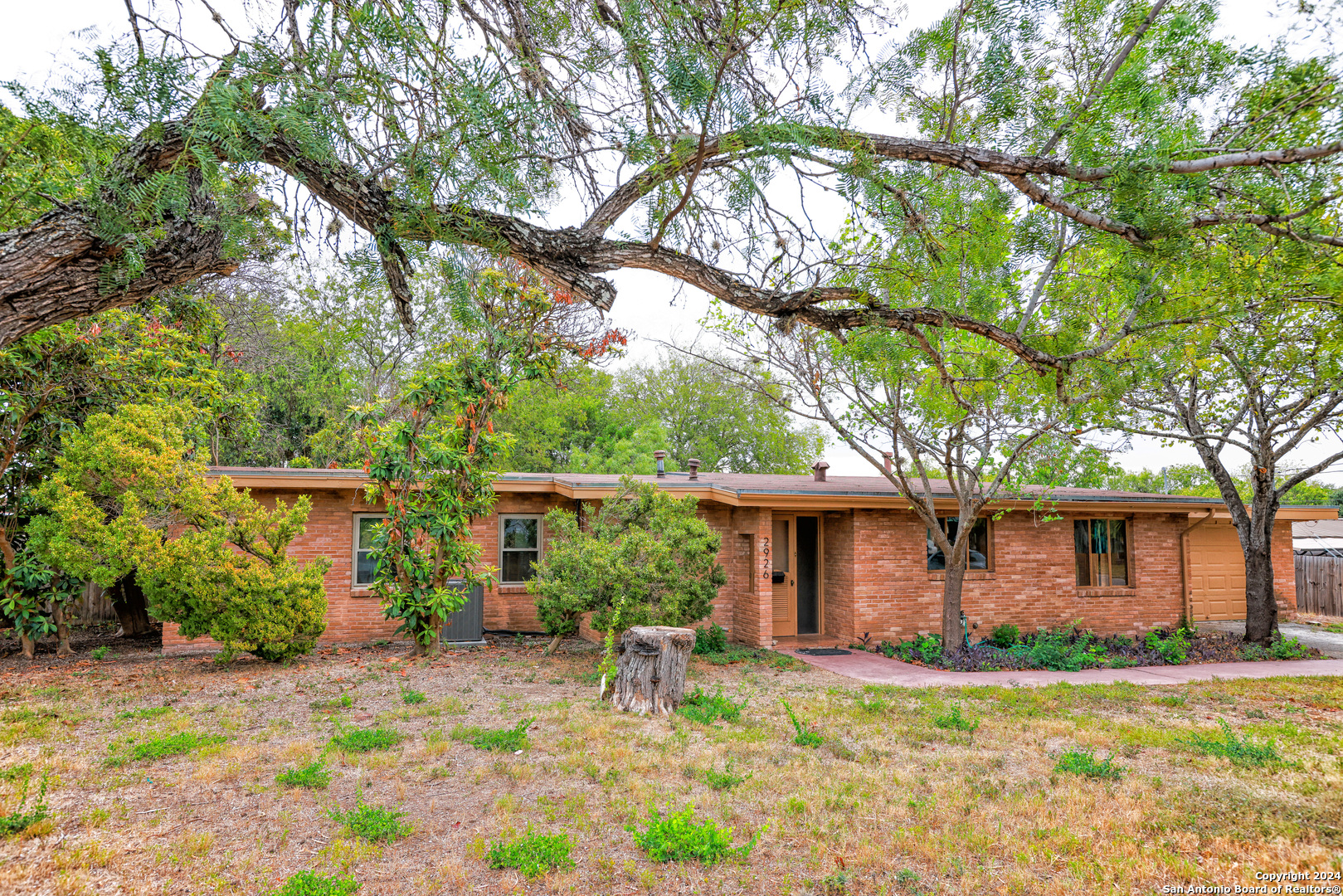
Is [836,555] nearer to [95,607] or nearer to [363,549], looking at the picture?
[363,549]

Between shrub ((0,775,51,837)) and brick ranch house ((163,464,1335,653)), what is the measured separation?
6.78 meters

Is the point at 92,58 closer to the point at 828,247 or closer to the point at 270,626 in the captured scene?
the point at 828,247

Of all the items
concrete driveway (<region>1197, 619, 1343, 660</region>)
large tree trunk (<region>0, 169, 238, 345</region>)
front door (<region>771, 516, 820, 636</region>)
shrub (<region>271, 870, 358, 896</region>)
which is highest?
large tree trunk (<region>0, 169, 238, 345</region>)

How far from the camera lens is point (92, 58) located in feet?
11.0

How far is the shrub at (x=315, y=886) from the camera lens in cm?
346

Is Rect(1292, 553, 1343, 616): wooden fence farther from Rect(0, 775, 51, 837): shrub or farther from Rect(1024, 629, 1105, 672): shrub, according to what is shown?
Rect(0, 775, 51, 837): shrub

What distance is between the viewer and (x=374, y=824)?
4273 mm

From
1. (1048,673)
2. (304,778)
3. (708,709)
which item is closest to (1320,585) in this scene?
(1048,673)

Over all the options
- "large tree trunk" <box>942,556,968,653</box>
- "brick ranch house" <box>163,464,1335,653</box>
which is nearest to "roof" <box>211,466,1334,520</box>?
"brick ranch house" <box>163,464,1335,653</box>

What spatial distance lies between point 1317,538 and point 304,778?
26759 mm

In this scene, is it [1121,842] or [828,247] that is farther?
[828,247]

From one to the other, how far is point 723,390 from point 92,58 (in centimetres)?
2782

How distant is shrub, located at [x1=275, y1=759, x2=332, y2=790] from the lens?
5078 millimetres

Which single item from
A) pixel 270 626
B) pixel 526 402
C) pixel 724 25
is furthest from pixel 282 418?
pixel 724 25
